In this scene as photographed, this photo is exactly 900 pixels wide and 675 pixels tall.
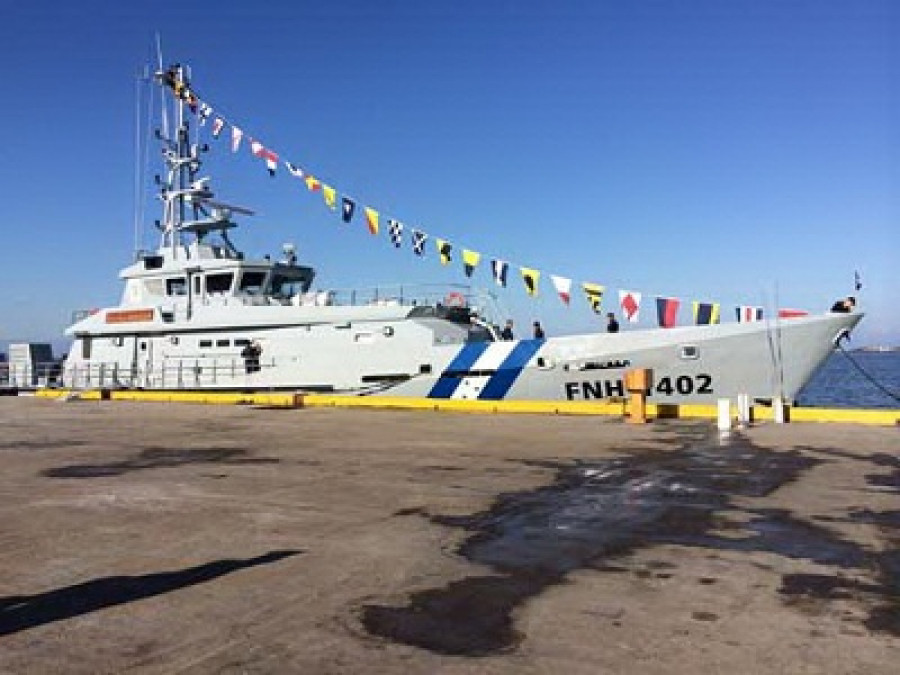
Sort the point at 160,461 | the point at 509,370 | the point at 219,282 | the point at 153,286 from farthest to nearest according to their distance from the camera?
the point at 153,286 < the point at 219,282 < the point at 509,370 < the point at 160,461

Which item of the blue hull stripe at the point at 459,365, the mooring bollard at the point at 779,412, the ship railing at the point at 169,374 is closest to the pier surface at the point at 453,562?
the mooring bollard at the point at 779,412

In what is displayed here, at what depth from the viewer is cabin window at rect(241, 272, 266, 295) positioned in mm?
23266

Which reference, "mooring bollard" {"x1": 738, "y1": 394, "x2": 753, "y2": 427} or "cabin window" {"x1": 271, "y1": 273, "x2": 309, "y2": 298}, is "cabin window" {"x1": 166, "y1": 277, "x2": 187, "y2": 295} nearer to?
"cabin window" {"x1": 271, "y1": 273, "x2": 309, "y2": 298}

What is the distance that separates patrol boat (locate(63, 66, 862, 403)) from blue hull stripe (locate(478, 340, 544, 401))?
3cm

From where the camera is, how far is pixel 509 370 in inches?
737

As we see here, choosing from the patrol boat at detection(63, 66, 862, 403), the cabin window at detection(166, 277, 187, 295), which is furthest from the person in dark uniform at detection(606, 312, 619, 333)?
the cabin window at detection(166, 277, 187, 295)

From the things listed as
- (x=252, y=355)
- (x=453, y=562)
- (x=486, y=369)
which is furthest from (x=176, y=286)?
(x=453, y=562)

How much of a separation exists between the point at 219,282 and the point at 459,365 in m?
8.55

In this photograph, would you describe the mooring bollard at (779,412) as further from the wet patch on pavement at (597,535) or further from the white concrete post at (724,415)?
the wet patch on pavement at (597,535)

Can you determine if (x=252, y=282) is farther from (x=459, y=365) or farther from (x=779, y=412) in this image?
(x=779, y=412)

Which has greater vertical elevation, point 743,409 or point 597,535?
point 743,409

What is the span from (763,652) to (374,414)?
46.0 ft

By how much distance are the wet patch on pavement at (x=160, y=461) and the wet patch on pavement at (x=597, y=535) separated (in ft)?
14.2

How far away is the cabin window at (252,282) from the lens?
23.3 meters
